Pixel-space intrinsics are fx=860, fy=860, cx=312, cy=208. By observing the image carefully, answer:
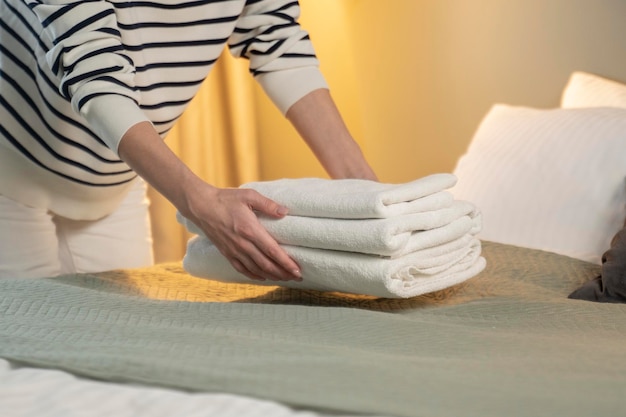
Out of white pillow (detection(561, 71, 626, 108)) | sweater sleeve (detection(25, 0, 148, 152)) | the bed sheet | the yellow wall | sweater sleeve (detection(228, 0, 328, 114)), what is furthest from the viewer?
the yellow wall

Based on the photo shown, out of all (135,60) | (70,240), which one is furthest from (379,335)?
(70,240)

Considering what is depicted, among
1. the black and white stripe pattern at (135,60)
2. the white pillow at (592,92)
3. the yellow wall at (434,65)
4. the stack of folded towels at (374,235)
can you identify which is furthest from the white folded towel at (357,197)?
the yellow wall at (434,65)

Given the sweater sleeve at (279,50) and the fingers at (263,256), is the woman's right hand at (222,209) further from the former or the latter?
the sweater sleeve at (279,50)

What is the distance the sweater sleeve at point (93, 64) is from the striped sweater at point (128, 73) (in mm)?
12

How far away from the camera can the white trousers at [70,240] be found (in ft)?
5.43

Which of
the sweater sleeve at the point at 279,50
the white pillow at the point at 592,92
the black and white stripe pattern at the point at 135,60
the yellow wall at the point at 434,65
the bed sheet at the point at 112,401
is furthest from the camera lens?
the yellow wall at the point at 434,65

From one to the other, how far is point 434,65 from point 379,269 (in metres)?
1.48

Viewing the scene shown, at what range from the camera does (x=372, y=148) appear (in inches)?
110

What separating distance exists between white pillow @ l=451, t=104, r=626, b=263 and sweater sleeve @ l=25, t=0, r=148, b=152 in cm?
81

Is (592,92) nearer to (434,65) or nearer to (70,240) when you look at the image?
(434,65)

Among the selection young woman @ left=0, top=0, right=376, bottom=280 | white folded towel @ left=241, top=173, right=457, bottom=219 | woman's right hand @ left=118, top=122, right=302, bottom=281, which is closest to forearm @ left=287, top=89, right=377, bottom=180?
young woman @ left=0, top=0, right=376, bottom=280

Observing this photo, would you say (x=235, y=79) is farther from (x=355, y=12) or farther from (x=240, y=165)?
(x=355, y=12)

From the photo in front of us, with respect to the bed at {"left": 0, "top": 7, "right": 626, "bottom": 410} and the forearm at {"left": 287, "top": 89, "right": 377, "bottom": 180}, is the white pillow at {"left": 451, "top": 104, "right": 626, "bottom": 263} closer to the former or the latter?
the bed at {"left": 0, "top": 7, "right": 626, "bottom": 410}

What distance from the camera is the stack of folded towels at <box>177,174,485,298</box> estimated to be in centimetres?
117
